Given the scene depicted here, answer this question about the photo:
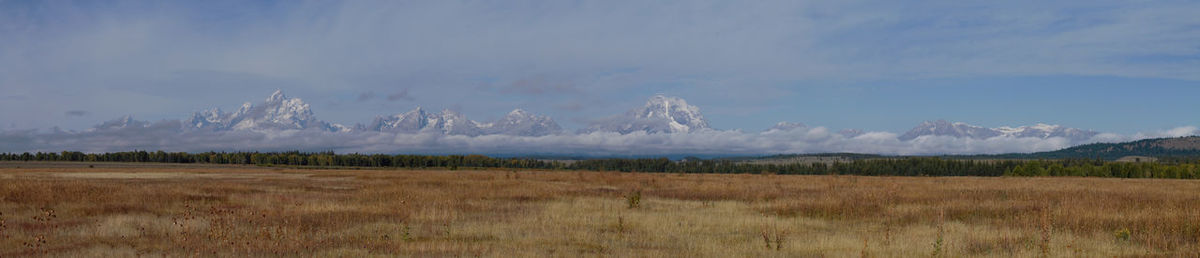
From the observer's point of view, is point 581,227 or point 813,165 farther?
point 813,165

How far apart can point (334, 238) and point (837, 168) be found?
537 ft

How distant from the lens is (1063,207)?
19703 mm

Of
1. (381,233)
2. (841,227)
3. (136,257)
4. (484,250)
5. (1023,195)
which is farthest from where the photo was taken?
(1023,195)

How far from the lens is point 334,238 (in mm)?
13719

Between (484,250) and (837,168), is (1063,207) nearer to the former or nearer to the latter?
(484,250)

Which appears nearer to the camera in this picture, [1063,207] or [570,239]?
[570,239]

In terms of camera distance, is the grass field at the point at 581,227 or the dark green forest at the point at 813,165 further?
the dark green forest at the point at 813,165

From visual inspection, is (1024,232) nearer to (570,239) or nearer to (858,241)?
(858,241)

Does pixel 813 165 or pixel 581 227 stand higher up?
pixel 581 227

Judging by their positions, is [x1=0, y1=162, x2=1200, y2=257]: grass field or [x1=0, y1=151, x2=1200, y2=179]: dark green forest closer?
[x1=0, y1=162, x2=1200, y2=257]: grass field

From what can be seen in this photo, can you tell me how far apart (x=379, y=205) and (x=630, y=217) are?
8.28 m

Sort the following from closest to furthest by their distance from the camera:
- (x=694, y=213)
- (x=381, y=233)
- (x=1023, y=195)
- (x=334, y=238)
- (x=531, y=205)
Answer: (x=334, y=238) → (x=381, y=233) → (x=694, y=213) → (x=531, y=205) → (x=1023, y=195)

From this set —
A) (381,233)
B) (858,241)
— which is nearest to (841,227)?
(858,241)

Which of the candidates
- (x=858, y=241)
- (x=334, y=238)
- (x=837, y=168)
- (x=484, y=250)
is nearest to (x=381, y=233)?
(x=334, y=238)
